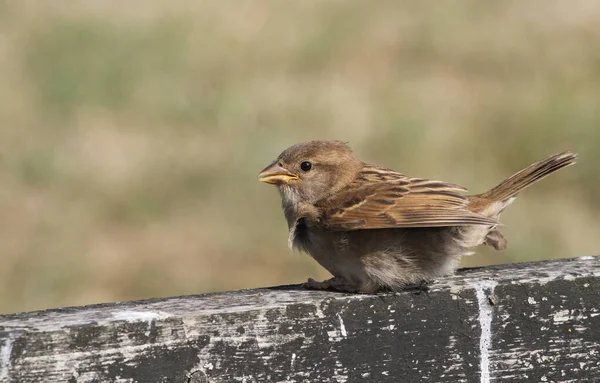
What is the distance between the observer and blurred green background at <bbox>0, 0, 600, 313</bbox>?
7281mm

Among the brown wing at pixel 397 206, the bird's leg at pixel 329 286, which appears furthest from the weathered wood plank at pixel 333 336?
the brown wing at pixel 397 206

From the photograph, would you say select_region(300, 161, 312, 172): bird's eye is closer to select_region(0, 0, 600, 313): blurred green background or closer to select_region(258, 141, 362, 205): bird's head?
select_region(258, 141, 362, 205): bird's head

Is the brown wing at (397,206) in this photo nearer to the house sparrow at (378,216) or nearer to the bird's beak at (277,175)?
the house sparrow at (378,216)

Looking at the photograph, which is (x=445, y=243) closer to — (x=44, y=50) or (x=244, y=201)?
(x=244, y=201)

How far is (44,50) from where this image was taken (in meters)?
9.91

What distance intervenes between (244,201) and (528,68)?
140 inches

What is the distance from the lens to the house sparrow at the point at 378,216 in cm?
367

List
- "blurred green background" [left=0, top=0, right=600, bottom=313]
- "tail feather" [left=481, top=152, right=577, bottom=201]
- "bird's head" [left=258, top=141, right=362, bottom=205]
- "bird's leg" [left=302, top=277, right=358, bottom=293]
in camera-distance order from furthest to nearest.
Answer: "blurred green background" [left=0, top=0, right=600, bottom=313]
"bird's head" [left=258, top=141, right=362, bottom=205]
"tail feather" [left=481, top=152, right=577, bottom=201]
"bird's leg" [left=302, top=277, right=358, bottom=293]

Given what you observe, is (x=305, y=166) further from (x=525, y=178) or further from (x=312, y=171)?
(x=525, y=178)

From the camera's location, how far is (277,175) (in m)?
4.47

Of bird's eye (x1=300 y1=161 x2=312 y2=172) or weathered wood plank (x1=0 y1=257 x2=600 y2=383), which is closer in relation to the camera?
weathered wood plank (x1=0 y1=257 x2=600 y2=383)

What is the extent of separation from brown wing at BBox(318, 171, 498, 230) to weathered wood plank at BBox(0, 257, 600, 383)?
2.81ft

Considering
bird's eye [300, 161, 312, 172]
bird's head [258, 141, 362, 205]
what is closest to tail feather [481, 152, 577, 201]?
bird's head [258, 141, 362, 205]

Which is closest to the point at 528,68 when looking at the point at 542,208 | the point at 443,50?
the point at 443,50
